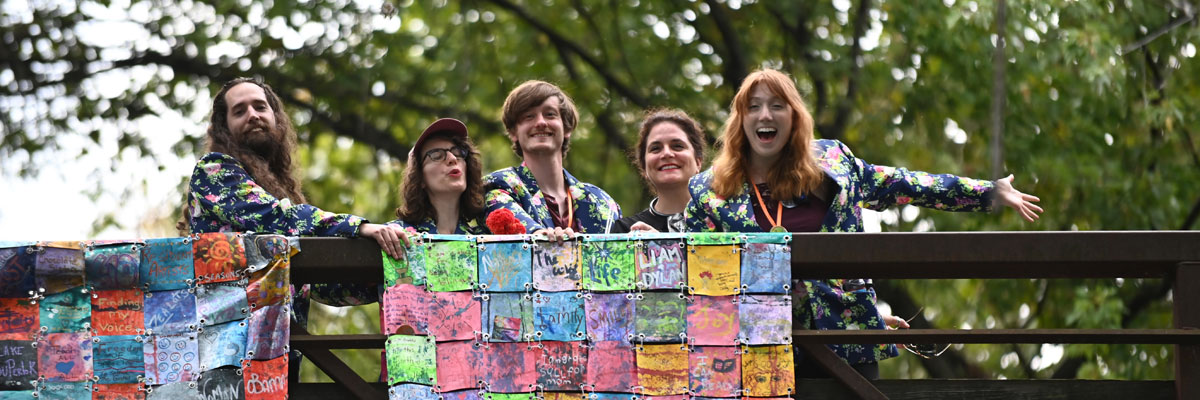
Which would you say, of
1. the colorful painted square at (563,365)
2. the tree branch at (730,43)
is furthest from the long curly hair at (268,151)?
→ the tree branch at (730,43)

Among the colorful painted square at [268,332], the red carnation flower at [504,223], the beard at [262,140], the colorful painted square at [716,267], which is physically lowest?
the colorful painted square at [268,332]

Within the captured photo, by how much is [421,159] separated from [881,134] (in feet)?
17.0

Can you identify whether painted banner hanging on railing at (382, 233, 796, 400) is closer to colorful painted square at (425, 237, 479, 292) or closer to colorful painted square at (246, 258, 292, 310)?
colorful painted square at (425, 237, 479, 292)

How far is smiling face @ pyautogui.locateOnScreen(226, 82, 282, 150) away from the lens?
4.44 metres

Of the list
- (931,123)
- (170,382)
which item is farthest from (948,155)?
(170,382)

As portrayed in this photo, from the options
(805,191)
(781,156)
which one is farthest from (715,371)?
(781,156)

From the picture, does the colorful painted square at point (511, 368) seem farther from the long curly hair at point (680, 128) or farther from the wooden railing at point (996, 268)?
the long curly hair at point (680, 128)

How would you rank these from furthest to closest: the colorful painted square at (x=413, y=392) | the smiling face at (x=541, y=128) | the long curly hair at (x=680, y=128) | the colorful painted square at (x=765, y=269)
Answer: the long curly hair at (x=680, y=128), the smiling face at (x=541, y=128), the colorful painted square at (x=413, y=392), the colorful painted square at (x=765, y=269)

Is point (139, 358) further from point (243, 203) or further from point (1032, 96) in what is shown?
point (1032, 96)

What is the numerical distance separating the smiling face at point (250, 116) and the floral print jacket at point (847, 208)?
142cm

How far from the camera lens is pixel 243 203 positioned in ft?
13.5

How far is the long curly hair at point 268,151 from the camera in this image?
4332 millimetres

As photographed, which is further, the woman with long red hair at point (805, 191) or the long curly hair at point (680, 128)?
the long curly hair at point (680, 128)

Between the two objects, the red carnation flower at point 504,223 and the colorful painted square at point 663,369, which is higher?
the red carnation flower at point 504,223
